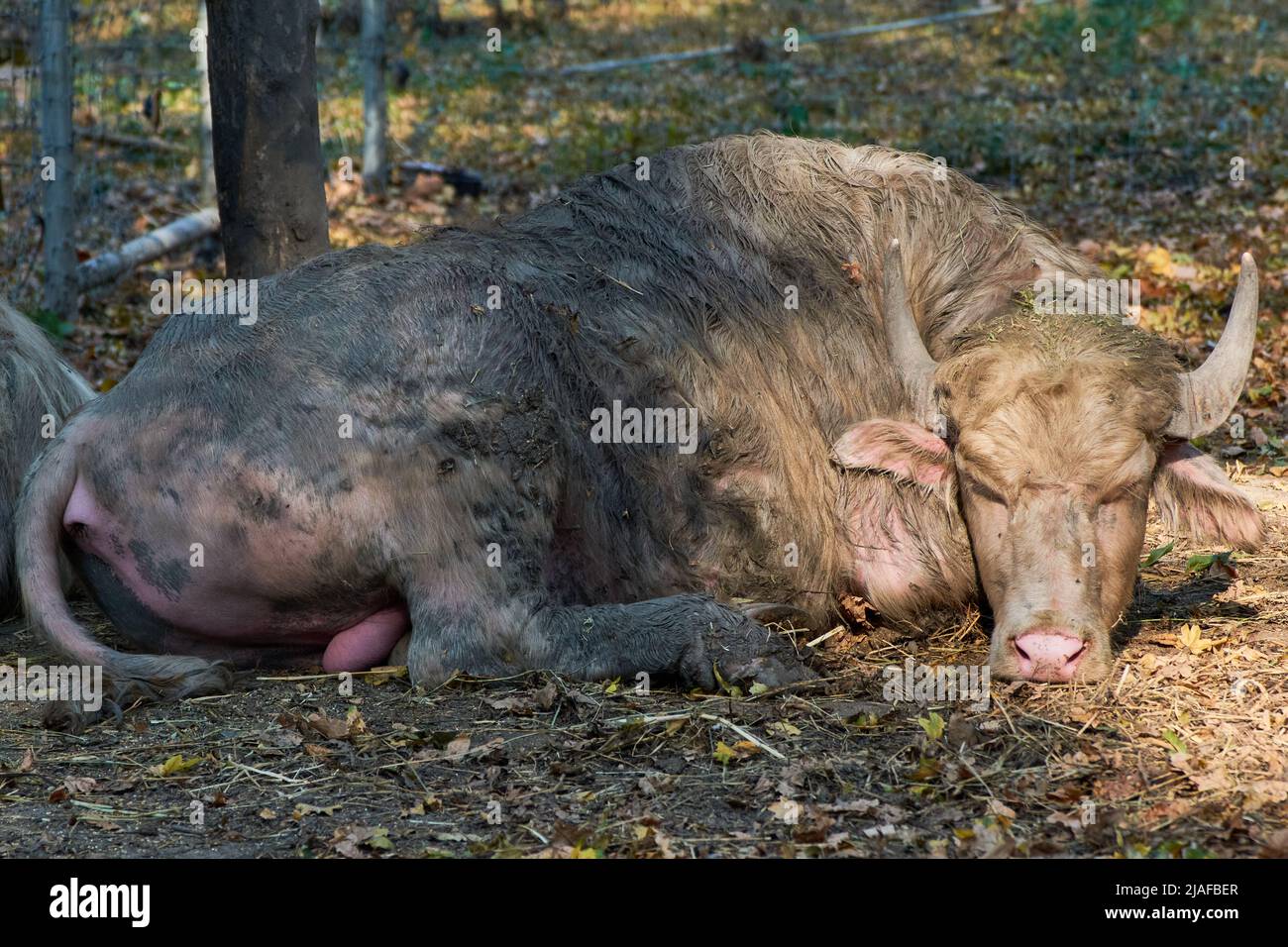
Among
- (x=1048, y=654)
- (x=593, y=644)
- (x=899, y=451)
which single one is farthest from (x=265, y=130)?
(x=1048, y=654)

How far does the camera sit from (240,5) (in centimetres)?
676

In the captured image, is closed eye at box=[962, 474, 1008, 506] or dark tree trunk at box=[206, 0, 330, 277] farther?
dark tree trunk at box=[206, 0, 330, 277]

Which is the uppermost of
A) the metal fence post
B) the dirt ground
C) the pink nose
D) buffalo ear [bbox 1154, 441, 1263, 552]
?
the metal fence post

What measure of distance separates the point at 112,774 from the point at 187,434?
1221mm

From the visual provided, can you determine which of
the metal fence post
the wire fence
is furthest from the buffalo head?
the wire fence

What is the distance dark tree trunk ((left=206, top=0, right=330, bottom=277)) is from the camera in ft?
22.3

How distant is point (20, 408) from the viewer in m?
6.16

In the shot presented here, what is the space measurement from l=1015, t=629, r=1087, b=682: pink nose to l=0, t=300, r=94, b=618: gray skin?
3925 mm

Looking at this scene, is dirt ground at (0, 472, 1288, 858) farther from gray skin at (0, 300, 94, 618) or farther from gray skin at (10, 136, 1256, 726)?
gray skin at (0, 300, 94, 618)

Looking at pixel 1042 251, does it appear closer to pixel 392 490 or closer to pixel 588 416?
pixel 588 416

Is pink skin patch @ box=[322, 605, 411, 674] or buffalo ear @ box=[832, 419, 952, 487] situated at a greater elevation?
buffalo ear @ box=[832, 419, 952, 487]

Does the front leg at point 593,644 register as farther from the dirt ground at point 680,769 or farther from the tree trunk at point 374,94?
A: the tree trunk at point 374,94

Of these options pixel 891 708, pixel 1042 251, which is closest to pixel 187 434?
pixel 891 708

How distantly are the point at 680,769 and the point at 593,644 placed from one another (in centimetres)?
80
